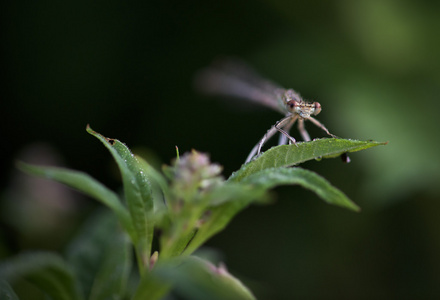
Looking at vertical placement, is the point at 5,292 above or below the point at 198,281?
below

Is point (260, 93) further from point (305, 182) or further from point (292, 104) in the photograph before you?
point (305, 182)

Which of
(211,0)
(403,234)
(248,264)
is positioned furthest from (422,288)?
(211,0)

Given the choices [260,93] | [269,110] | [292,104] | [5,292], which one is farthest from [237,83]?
[5,292]

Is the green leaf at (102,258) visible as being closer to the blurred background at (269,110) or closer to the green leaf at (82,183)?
the green leaf at (82,183)

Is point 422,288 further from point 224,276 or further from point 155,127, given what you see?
point 224,276

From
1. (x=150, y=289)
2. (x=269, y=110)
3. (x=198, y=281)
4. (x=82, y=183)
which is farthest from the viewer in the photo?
(x=269, y=110)

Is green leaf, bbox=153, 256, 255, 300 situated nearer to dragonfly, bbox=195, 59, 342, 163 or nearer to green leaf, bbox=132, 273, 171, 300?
green leaf, bbox=132, 273, 171, 300
